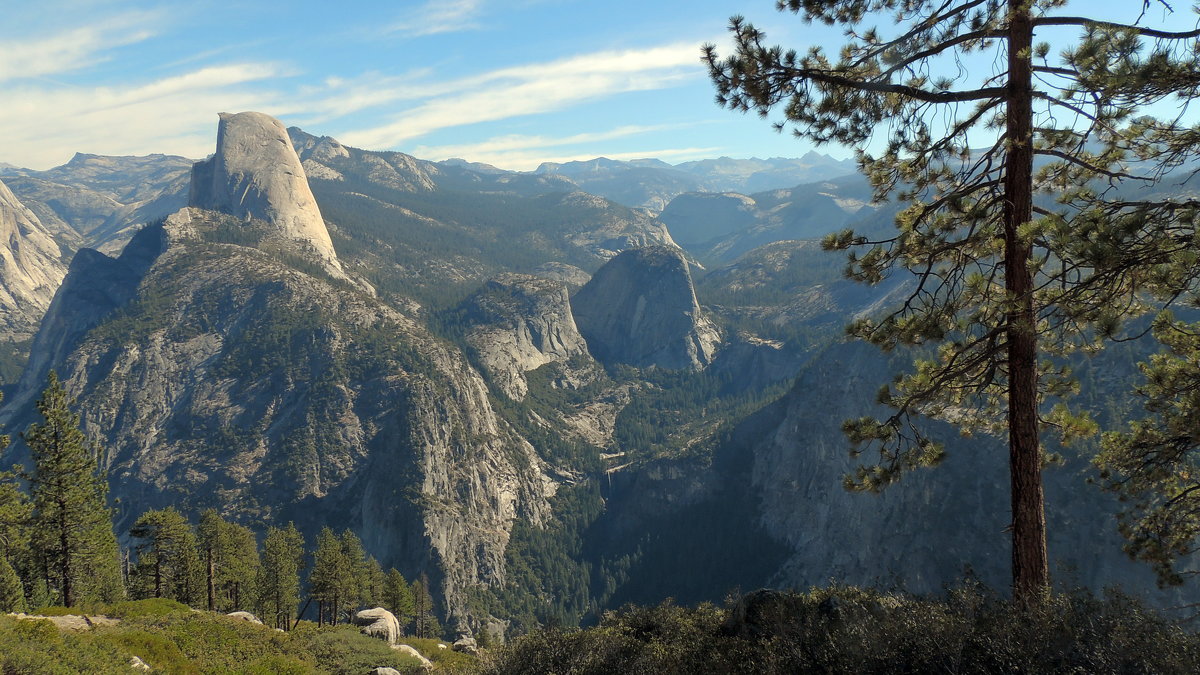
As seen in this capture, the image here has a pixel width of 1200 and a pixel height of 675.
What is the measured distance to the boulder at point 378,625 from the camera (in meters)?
49.2

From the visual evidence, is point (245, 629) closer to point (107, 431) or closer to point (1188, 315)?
point (1188, 315)

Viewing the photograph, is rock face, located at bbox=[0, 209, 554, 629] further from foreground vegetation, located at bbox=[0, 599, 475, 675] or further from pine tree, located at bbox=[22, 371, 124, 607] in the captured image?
pine tree, located at bbox=[22, 371, 124, 607]

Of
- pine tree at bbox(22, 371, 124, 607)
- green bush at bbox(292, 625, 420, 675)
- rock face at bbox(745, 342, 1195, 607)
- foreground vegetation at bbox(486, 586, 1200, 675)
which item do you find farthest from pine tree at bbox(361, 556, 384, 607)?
foreground vegetation at bbox(486, 586, 1200, 675)

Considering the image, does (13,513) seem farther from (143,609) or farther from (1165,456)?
(1165,456)

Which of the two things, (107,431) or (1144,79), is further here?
(107,431)

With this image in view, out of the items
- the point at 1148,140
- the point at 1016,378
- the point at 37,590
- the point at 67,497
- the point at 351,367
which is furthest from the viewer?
the point at 351,367

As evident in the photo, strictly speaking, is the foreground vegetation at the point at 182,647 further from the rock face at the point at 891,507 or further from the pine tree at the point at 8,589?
the rock face at the point at 891,507

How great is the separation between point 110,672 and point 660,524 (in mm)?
163530

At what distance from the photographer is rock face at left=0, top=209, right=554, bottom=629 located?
461 feet

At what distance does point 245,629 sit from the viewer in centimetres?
3312

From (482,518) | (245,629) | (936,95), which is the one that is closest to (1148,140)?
(936,95)

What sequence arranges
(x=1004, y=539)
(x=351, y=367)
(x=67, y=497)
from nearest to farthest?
(x=67, y=497)
(x=1004, y=539)
(x=351, y=367)

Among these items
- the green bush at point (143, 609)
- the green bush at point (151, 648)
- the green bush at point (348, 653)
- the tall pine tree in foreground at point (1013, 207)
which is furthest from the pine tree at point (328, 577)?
the tall pine tree in foreground at point (1013, 207)

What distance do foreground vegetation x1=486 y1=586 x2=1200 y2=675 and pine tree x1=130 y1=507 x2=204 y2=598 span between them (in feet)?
143
